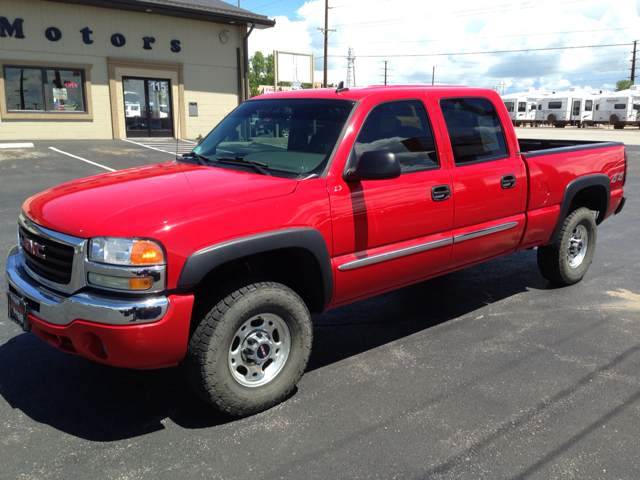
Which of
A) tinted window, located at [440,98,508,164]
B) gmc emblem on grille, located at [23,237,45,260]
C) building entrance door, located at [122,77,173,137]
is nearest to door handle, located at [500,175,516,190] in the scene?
tinted window, located at [440,98,508,164]

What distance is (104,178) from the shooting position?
3.77 m

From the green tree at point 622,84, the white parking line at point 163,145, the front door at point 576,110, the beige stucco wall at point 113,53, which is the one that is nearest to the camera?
the white parking line at point 163,145

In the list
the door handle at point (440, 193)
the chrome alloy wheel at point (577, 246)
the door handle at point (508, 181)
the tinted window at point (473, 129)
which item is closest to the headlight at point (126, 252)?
the door handle at point (440, 193)

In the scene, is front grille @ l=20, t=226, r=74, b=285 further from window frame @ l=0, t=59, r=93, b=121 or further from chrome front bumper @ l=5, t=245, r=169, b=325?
window frame @ l=0, t=59, r=93, b=121

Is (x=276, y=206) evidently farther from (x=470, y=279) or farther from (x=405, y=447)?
(x=470, y=279)

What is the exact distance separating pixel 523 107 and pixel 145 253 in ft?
189

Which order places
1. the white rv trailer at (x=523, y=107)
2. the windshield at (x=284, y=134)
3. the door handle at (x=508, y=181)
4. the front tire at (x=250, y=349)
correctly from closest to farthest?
1. the front tire at (x=250, y=349)
2. the windshield at (x=284, y=134)
3. the door handle at (x=508, y=181)
4. the white rv trailer at (x=523, y=107)

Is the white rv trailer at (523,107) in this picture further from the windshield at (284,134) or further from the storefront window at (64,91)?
the windshield at (284,134)

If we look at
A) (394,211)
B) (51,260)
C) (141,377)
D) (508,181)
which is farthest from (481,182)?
(51,260)

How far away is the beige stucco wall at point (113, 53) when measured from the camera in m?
20.0

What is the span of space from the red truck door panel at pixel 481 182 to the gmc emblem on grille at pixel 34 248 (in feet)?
9.22

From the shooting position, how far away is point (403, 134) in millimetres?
4039

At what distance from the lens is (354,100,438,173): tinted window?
383cm

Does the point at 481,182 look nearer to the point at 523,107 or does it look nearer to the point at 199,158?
the point at 199,158
